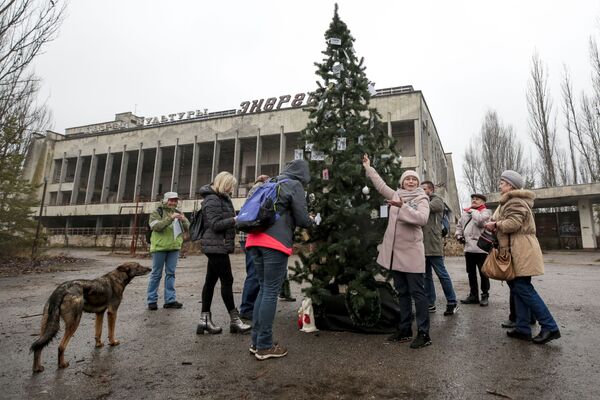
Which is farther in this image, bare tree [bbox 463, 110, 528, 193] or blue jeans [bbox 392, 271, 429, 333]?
bare tree [bbox 463, 110, 528, 193]

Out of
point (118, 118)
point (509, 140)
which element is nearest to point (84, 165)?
point (118, 118)

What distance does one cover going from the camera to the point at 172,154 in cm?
4428

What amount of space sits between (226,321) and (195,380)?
217cm

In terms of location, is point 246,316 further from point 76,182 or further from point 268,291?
point 76,182

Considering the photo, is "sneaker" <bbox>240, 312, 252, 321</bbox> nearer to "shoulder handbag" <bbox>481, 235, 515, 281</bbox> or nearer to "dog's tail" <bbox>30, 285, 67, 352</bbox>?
"dog's tail" <bbox>30, 285, 67, 352</bbox>

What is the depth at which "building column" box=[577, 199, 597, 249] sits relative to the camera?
75.2ft

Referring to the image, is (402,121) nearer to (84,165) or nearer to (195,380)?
(195,380)

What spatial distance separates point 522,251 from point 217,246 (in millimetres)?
3675

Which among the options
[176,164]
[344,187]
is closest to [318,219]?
[344,187]

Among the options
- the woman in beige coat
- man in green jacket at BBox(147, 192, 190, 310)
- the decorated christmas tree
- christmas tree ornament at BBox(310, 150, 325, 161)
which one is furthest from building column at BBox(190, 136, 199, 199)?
the woman in beige coat

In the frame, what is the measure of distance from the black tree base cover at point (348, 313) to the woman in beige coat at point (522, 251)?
4.51ft

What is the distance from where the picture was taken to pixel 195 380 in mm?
3021

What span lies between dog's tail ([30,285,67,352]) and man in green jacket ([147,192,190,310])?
261 cm

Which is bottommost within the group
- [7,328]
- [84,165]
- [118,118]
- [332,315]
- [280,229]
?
[7,328]
